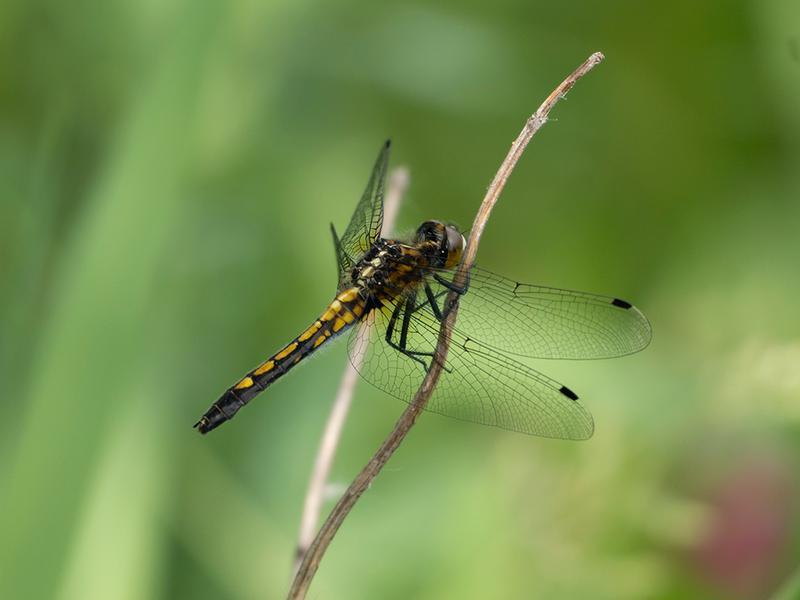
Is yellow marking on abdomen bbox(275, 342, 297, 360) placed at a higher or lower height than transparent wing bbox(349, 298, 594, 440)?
lower

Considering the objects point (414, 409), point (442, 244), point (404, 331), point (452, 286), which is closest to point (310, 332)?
point (404, 331)

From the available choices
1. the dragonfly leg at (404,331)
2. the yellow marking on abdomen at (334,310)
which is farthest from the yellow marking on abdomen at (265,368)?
the dragonfly leg at (404,331)

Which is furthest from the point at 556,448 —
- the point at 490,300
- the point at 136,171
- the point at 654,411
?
the point at 136,171

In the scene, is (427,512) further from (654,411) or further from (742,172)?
(742,172)

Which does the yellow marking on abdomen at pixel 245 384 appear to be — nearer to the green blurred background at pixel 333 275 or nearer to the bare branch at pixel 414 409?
the green blurred background at pixel 333 275

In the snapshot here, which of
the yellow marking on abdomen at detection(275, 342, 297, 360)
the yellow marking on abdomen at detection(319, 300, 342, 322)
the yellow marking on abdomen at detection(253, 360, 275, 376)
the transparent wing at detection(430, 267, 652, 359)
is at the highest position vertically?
the transparent wing at detection(430, 267, 652, 359)

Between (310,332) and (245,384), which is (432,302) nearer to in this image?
(310,332)

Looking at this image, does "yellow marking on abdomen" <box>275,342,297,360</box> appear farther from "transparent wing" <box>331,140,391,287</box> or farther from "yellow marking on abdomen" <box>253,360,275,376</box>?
"transparent wing" <box>331,140,391,287</box>

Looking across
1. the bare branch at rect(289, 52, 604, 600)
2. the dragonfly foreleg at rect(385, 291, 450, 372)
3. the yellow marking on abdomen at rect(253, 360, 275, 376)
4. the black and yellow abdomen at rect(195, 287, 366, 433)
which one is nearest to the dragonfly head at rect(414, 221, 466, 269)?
the dragonfly foreleg at rect(385, 291, 450, 372)
